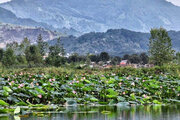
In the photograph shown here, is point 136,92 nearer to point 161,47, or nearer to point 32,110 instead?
point 32,110

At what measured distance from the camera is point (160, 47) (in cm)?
5966

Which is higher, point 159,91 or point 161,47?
point 161,47

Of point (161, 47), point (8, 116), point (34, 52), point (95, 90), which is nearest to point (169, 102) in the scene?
point (95, 90)

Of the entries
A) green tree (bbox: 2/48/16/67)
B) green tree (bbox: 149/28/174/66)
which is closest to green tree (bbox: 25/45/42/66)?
green tree (bbox: 2/48/16/67)

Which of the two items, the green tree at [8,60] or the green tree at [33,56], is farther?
the green tree at [33,56]

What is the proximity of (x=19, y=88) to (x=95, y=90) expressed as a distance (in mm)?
2266

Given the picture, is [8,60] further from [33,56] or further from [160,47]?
[160,47]

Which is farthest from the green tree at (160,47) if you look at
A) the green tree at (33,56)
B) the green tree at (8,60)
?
the green tree at (33,56)

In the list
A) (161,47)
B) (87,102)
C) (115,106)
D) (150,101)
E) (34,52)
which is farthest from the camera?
(34,52)

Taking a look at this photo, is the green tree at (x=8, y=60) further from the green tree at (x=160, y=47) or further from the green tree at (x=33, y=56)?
the green tree at (x=160, y=47)

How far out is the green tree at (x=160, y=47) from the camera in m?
58.7

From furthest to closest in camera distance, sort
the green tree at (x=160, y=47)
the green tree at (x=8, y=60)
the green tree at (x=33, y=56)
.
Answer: the green tree at (x=33, y=56), the green tree at (x=8, y=60), the green tree at (x=160, y=47)

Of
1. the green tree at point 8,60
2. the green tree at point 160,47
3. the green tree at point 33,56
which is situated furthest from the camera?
the green tree at point 33,56

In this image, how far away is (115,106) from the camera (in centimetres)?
760
